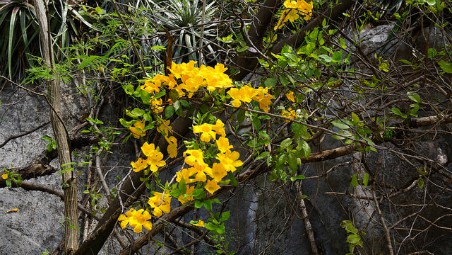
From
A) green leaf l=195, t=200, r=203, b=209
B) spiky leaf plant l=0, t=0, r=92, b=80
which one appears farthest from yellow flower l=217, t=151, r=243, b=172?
spiky leaf plant l=0, t=0, r=92, b=80

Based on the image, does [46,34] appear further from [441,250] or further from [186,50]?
[441,250]

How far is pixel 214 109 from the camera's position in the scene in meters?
1.74

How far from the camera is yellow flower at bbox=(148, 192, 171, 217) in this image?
167 cm

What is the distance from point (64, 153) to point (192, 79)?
1218mm


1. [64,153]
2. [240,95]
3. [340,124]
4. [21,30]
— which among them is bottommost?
[340,124]

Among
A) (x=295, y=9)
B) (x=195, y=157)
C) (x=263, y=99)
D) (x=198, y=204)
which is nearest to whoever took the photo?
(x=195, y=157)

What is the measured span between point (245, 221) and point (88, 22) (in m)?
1.95

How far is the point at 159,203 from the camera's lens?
65.4 inches

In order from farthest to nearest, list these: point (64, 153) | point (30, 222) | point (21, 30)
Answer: point (21, 30), point (30, 222), point (64, 153)

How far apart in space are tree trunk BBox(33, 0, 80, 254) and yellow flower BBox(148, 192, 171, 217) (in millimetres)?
912

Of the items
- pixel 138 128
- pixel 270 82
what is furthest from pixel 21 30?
pixel 270 82

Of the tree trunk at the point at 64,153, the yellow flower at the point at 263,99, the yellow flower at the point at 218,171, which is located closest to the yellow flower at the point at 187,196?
the yellow flower at the point at 218,171

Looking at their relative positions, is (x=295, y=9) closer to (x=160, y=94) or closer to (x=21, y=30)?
(x=160, y=94)

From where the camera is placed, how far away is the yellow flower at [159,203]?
1669mm
